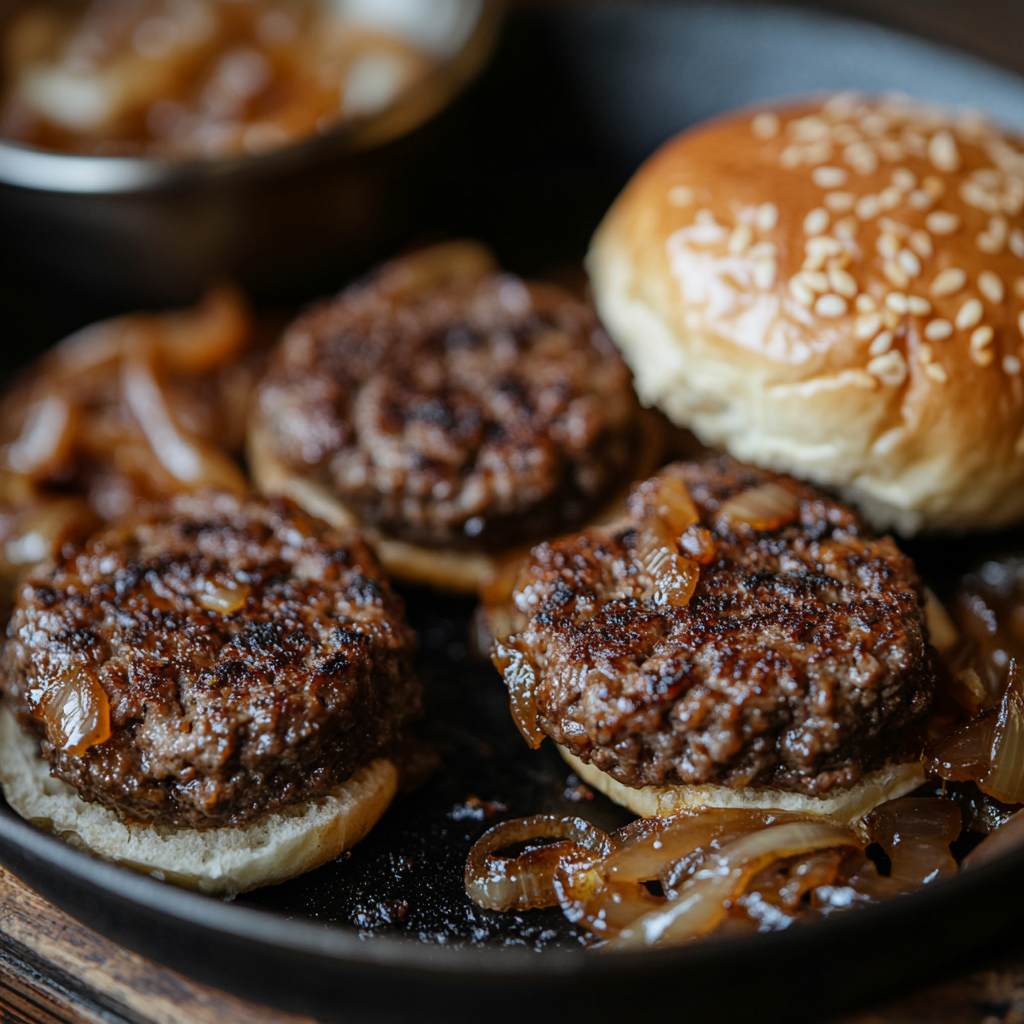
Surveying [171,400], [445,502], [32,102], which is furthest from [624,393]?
[32,102]

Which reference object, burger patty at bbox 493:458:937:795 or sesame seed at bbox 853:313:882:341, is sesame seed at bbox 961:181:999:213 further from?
burger patty at bbox 493:458:937:795

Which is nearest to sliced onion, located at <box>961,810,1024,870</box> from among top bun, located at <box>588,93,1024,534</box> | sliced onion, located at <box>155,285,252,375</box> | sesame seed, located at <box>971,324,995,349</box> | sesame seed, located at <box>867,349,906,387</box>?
top bun, located at <box>588,93,1024,534</box>

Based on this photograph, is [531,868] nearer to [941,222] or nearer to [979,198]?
[941,222]

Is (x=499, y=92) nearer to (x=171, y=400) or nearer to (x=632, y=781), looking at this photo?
(x=171, y=400)

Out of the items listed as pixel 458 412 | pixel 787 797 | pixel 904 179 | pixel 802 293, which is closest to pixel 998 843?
pixel 787 797

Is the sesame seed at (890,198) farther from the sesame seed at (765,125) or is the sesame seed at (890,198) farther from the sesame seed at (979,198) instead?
the sesame seed at (765,125)

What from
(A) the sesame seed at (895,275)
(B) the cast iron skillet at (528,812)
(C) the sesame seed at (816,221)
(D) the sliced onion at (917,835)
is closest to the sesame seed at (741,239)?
(C) the sesame seed at (816,221)

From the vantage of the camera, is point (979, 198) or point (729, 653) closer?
point (729, 653)
